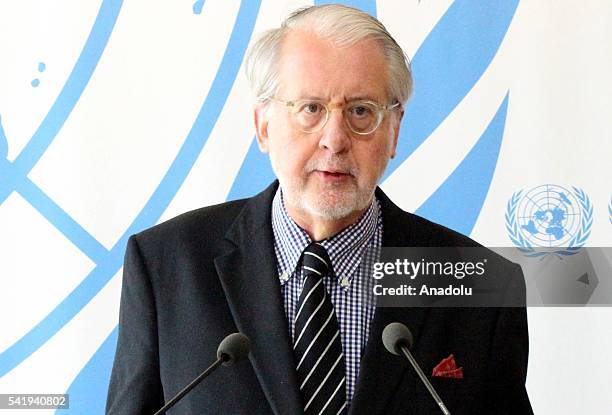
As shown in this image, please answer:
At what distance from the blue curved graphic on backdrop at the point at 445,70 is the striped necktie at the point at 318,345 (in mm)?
657

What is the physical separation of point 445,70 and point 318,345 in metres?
0.93

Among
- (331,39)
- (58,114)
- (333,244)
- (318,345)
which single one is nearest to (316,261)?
(333,244)

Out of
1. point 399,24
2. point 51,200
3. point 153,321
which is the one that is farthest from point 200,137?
point 153,321

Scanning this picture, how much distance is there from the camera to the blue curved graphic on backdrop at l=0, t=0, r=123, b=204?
2238 millimetres

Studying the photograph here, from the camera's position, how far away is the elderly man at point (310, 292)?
151 centimetres

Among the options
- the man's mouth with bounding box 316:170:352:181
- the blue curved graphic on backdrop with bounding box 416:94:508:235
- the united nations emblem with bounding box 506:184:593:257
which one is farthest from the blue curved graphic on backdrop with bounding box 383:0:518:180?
the man's mouth with bounding box 316:170:352:181

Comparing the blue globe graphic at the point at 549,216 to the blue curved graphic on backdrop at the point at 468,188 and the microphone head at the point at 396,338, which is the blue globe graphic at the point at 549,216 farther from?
the microphone head at the point at 396,338

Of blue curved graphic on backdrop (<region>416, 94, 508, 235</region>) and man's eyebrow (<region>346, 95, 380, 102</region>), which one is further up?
blue curved graphic on backdrop (<region>416, 94, 508, 235</region>)

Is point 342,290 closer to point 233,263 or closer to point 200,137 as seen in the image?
point 233,263

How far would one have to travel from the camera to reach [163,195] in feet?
7.32

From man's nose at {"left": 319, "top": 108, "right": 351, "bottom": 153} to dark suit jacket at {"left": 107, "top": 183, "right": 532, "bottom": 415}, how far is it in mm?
218

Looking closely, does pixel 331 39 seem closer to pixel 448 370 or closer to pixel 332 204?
pixel 332 204

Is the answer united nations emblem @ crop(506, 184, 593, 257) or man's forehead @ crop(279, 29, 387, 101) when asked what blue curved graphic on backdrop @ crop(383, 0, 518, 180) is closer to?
united nations emblem @ crop(506, 184, 593, 257)

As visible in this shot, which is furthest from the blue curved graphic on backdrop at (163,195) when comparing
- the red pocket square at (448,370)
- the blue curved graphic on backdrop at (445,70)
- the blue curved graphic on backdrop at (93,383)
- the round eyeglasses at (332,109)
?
the red pocket square at (448,370)
